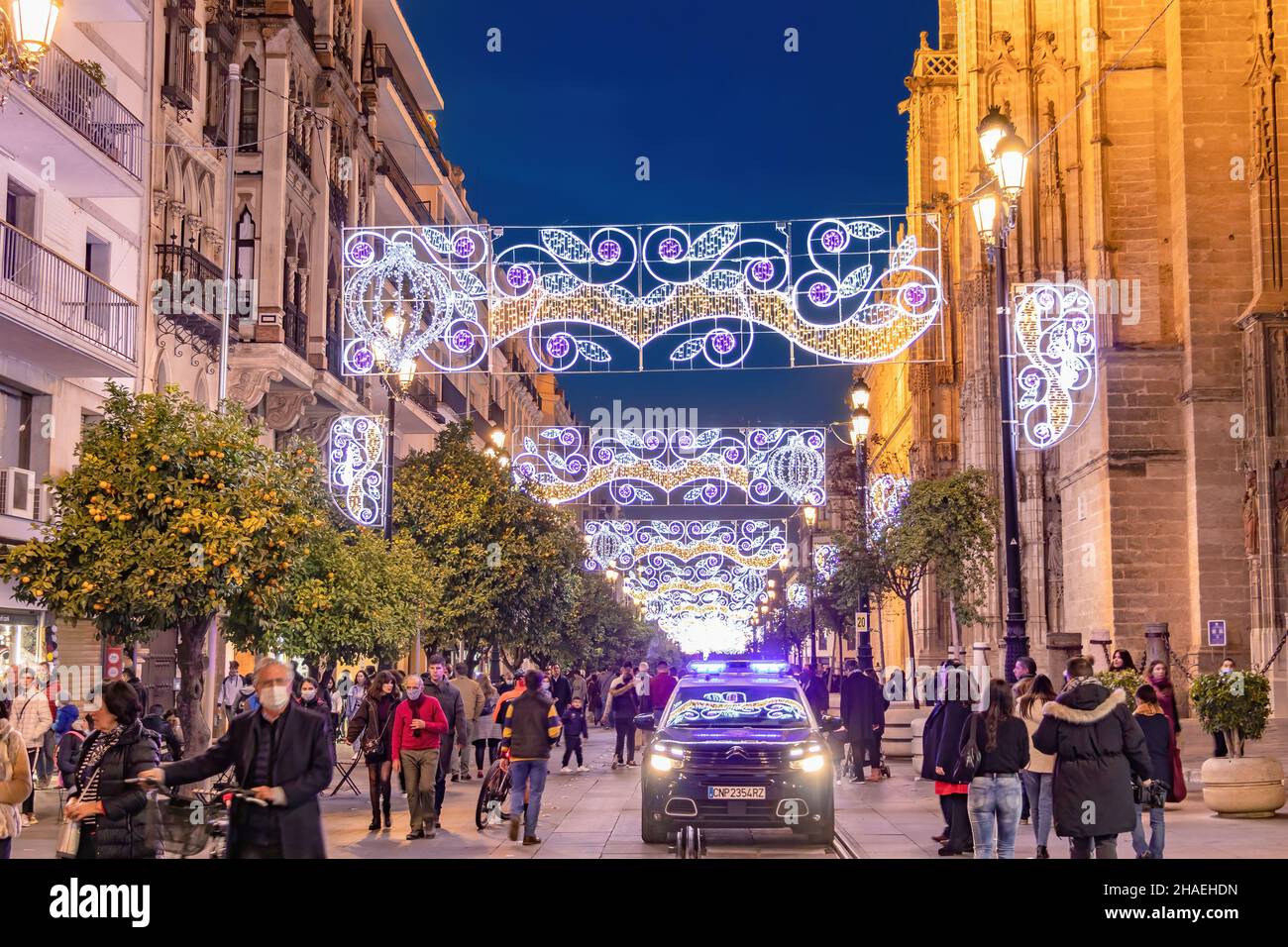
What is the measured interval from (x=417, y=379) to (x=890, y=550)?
768 inches

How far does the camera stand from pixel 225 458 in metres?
18.6

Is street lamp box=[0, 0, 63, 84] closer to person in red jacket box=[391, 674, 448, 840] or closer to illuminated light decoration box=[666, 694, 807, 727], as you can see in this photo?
person in red jacket box=[391, 674, 448, 840]

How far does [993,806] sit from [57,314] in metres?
16.9

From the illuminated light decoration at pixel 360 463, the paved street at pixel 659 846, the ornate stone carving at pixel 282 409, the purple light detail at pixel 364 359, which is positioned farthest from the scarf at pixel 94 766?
the ornate stone carving at pixel 282 409

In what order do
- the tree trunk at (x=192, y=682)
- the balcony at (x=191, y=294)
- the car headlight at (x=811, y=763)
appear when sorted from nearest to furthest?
1. the car headlight at (x=811, y=763)
2. the tree trunk at (x=192, y=682)
3. the balcony at (x=191, y=294)

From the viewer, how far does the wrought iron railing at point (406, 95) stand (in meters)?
44.3

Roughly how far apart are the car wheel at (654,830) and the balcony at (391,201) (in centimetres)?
3039

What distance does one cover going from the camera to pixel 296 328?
34.4 meters

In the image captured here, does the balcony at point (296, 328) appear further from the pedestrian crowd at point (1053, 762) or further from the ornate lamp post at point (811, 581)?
the pedestrian crowd at point (1053, 762)

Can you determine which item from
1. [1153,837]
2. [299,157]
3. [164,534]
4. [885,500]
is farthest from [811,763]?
[299,157]

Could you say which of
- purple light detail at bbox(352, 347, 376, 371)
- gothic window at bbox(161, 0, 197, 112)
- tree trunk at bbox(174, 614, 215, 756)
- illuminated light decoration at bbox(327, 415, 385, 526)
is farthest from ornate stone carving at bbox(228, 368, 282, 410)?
tree trunk at bbox(174, 614, 215, 756)

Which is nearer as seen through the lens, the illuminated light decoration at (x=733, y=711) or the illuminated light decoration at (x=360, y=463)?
the illuminated light decoration at (x=733, y=711)
